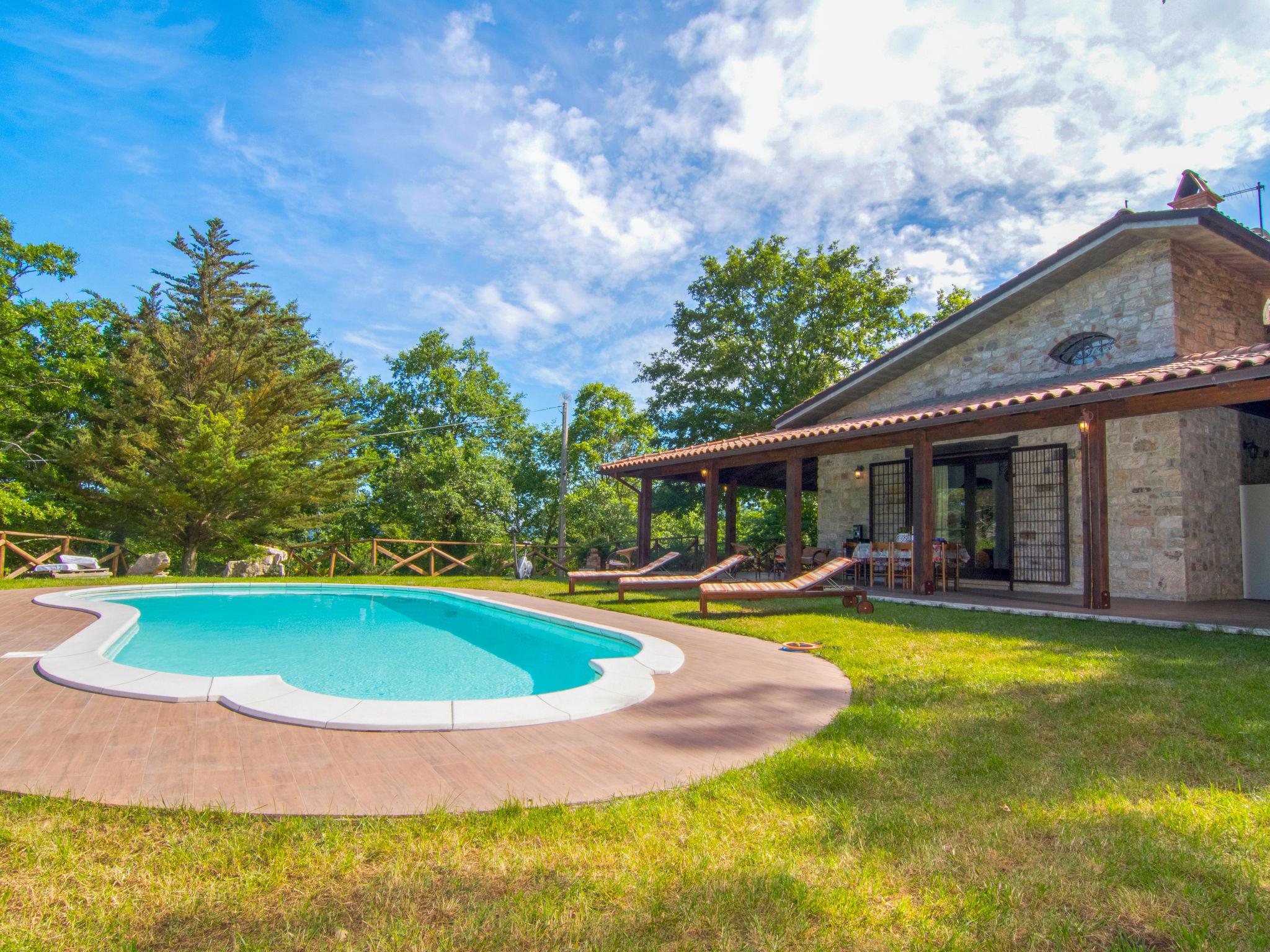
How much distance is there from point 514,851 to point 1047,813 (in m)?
2.07

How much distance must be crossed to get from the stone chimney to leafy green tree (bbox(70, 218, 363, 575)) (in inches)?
847

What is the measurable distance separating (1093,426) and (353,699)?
8.39m

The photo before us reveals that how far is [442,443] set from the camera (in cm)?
2469

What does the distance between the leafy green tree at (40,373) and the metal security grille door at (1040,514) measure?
24518mm

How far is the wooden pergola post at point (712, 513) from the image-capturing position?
1255 centimetres

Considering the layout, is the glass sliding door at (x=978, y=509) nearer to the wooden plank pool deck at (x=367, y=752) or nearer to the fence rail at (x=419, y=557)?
the fence rail at (x=419, y=557)

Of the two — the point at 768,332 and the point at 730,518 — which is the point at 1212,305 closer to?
the point at 730,518

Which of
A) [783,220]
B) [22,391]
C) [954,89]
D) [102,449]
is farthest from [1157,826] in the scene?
[22,391]

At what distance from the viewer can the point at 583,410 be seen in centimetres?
3102

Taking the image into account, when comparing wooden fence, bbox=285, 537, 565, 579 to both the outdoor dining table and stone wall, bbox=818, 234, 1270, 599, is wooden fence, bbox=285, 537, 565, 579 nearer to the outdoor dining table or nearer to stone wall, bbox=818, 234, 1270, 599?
the outdoor dining table

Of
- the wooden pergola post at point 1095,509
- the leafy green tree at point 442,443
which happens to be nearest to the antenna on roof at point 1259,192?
the wooden pergola post at point 1095,509

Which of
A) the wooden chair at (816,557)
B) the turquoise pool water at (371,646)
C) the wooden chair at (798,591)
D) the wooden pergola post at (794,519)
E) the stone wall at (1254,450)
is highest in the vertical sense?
the stone wall at (1254,450)

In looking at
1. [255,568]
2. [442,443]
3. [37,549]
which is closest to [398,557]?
[255,568]

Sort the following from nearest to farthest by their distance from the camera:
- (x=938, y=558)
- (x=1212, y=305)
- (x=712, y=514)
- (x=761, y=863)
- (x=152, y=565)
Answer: (x=761, y=863)
(x=1212, y=305)
(x=938, y=558)
(x=712, y=514)
(x=152, y=565)
